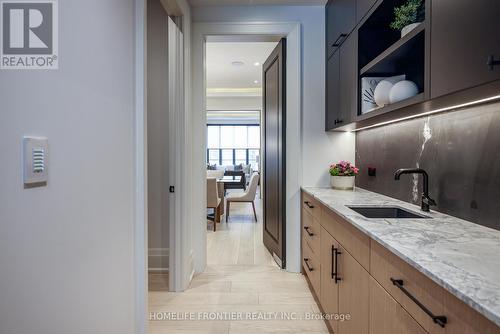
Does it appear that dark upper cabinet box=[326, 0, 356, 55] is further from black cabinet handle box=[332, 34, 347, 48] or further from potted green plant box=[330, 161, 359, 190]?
potted green plant box=[330, 161, 359, 190]

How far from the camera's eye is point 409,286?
38.6 inches

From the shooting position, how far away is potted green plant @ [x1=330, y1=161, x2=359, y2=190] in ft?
9.11

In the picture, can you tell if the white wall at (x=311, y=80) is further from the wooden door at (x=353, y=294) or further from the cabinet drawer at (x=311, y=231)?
the wooden door at (x=353, y=294)

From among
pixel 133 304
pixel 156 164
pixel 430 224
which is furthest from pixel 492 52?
pixel 156 164

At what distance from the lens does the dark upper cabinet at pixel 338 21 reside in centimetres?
227

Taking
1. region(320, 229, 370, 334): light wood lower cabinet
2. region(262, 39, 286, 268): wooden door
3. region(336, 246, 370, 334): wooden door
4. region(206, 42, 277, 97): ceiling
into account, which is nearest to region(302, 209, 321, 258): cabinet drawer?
region(320, 229, 370, 334): light wood lower cabinet

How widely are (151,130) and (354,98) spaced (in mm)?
1998

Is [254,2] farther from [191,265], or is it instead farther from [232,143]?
[232,143]

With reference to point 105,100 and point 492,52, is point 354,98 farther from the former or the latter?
point 105,100

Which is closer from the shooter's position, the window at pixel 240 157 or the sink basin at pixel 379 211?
the sink basin at pixel 379 211

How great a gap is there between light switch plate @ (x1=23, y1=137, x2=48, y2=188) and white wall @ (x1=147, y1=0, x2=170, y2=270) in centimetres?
224

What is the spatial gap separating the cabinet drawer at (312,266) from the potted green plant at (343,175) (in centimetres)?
62

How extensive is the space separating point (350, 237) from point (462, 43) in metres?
0.96

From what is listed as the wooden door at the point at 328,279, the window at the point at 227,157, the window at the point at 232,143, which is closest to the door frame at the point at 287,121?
the wooden door at the point at 328,279
